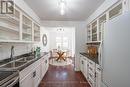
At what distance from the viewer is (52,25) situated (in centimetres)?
599

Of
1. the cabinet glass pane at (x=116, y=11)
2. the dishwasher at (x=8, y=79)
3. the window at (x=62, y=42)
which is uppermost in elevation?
the cabinet glass pane at (x=116, y=11)

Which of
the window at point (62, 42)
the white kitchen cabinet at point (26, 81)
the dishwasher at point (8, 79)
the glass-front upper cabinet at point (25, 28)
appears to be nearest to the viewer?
the dishwasher at point (8, 79)

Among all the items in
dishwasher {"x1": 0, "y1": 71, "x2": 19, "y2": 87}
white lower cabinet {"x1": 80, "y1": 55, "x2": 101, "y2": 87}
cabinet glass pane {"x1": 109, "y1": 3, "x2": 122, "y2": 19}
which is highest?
cabinet glass pane {"x1": 109, "y1": 3, "x2": 122, "y2": 19}

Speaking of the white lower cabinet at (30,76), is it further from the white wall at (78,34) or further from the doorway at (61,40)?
the doorway at (61,40)

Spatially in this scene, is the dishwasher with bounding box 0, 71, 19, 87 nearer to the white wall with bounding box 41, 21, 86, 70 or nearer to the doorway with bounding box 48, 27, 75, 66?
the white wall with bounding box 41, 21, 86, 70

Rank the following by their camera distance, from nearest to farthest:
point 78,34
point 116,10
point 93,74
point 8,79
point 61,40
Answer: point 8,79
point 116,10
point 93,74
point 78,34
point 61,40

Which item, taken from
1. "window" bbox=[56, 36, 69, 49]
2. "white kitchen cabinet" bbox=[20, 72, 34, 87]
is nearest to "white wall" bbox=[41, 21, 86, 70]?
"white kitchen cabinet" bbox=[20, 72, 34, 87]

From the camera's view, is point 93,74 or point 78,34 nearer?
point 93,74

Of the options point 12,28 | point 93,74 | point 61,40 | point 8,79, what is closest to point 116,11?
point 93,74

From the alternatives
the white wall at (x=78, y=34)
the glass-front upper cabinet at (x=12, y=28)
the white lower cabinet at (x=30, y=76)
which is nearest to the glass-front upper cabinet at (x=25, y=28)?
the glass-front upper cabinet at (x=12, y=28)

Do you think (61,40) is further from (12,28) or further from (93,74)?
(12,28)

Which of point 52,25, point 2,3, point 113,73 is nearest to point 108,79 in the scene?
point 113,73

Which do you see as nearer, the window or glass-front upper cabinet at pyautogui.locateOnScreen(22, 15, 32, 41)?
glass-front upper cabinet at pyautogui.locateOnScreen(22, 15, 32, 41)

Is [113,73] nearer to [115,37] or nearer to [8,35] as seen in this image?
[115,37]
